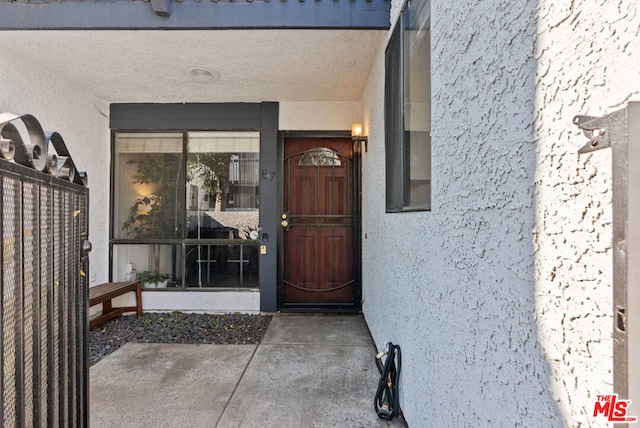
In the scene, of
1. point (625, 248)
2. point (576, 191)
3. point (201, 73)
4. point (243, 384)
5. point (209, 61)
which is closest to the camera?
point (625, 248)

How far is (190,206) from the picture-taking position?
170 inches

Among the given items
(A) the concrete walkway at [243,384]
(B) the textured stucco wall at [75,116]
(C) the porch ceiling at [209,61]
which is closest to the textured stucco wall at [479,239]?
(A) the concrete walkway at [243,384]

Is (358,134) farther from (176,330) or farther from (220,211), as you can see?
(176,330)

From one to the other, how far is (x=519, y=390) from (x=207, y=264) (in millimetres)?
3965

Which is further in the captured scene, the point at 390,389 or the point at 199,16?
the point at 199,16

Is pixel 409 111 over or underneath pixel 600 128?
over

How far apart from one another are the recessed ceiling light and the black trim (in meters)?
0.64

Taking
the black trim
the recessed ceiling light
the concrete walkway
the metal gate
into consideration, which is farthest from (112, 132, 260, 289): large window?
the metal gate

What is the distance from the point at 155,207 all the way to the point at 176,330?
161 centimetres

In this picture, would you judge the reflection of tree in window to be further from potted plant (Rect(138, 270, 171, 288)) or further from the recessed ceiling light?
potted plant (Rect(138, 270, 171, 288))

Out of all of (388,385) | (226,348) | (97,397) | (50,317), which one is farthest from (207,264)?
(50,317)

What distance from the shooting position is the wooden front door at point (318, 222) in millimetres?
4328

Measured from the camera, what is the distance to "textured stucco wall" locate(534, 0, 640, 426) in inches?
24.2

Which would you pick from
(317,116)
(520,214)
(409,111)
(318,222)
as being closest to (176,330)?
(318,222)
